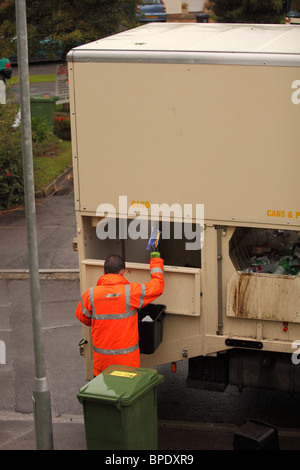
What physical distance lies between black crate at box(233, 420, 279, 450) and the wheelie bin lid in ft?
2.58

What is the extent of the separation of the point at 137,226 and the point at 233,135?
1780 millimetres

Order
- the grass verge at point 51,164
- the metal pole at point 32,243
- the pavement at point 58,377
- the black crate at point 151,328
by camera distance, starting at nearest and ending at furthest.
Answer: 1. the metal pole at point 32,243
2. the black crate at point 151,328
3. the pavement at point 58,377
4. the grass verge at point 51,164

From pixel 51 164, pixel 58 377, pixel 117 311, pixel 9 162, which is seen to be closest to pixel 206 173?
pixel 117 311

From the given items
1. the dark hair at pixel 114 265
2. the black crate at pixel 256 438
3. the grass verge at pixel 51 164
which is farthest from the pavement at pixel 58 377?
the grass verge at pixel 51 164

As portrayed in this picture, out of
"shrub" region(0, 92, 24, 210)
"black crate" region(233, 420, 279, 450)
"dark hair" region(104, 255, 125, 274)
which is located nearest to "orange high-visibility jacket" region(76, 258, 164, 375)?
"dark hair" region(104, 255, 125, 274)

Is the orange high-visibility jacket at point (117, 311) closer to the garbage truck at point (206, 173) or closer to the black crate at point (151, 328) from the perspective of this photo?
the black crate at point (151, 328)

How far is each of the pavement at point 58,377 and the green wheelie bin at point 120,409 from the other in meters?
0.71

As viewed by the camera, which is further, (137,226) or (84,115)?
(137,226)

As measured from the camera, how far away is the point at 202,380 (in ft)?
23.1

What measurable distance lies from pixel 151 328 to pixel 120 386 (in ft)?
2.66

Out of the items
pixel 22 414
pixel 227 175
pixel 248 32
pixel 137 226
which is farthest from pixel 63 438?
pixel 248 32

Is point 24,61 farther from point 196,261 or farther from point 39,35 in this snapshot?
point 39,35

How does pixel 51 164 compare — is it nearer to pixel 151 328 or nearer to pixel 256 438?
pixel 151 328

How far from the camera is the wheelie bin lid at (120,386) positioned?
19.0 feet
